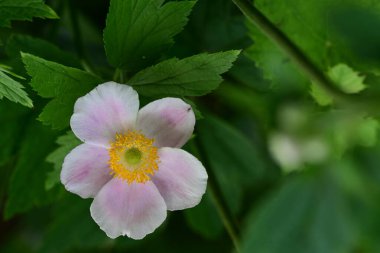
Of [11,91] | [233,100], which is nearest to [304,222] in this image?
[11,91]

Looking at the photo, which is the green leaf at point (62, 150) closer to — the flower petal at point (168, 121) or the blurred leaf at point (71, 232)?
the flower petal at point (168, 121)

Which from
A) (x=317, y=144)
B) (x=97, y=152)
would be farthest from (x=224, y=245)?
(x=97, y=152)

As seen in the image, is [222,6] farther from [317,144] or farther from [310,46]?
[317,144]

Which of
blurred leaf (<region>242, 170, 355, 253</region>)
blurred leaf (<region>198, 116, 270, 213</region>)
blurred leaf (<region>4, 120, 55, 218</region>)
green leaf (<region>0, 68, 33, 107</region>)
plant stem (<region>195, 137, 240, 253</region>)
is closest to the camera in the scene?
blurred leaf (<region>242, 170, 355, 253</region>)

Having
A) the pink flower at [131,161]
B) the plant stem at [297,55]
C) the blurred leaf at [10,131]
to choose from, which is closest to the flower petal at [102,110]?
the pink flower at [131,161]

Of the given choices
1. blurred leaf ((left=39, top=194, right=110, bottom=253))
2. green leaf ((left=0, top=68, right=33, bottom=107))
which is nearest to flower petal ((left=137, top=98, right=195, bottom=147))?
green leaf ((left=0, top=68, right=33, bottom=107))

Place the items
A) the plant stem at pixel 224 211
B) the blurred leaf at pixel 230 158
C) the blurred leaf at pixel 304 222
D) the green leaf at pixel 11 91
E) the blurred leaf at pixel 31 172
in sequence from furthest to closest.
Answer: the blurred leaf at pixel 230 158 → the blurred leaf at pixel 31 172 → the plant stem at pixel 224 211 → the green leaf at pixel 11 91 → the blurred leaf at pixel 304 222

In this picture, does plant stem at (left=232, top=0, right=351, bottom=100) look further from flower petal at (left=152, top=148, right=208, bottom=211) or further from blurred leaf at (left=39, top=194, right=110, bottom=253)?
blurred leaf at (left=39, top=194, right=110, bottom=253)
